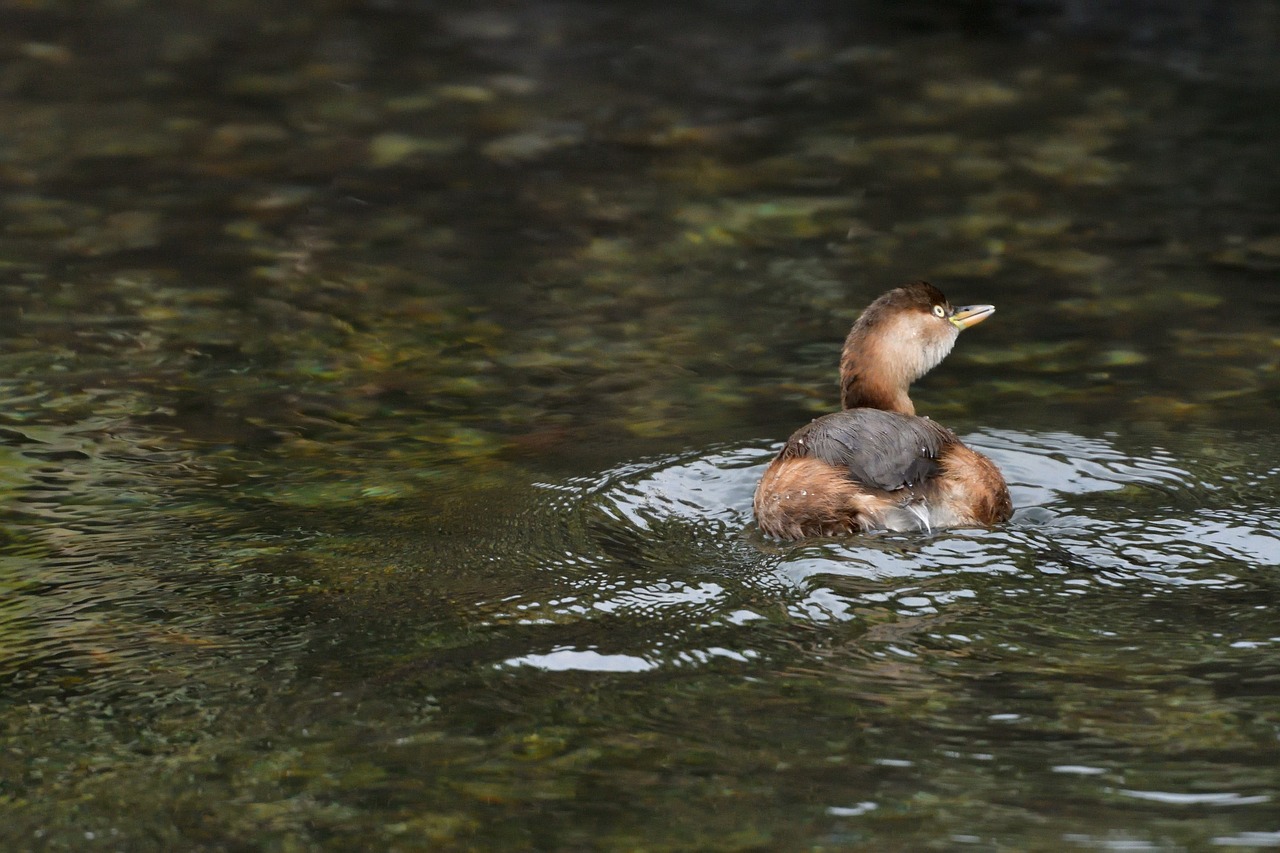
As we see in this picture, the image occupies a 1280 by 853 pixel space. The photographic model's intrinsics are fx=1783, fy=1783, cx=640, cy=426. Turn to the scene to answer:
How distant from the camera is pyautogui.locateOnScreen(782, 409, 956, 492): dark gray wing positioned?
692cm

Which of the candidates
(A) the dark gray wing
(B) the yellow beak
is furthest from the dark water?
(B) the yellow beak

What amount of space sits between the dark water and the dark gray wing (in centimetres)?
33

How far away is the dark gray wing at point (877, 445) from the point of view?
6.92 metres

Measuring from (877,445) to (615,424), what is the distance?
1922 millimetres

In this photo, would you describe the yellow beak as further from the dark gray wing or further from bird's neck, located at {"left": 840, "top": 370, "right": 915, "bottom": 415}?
the dark gray wing

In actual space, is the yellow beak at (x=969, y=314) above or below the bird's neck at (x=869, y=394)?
above

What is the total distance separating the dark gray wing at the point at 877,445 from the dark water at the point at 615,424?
0.33m

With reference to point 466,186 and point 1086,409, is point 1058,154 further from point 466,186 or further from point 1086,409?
point 1086,409

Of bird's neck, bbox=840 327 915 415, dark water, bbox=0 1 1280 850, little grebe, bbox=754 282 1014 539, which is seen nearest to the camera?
dark water, bbox=0 1 1280 850

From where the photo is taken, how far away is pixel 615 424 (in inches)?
341

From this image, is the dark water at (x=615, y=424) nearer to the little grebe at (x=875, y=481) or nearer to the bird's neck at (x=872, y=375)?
the little grebe at (x=875, y=481)

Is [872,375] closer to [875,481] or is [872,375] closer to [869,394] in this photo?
[869,394]

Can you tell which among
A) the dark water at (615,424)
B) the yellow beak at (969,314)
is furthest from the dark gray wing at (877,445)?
the yellow beak at (969,314)

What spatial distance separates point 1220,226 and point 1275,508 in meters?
5.25
